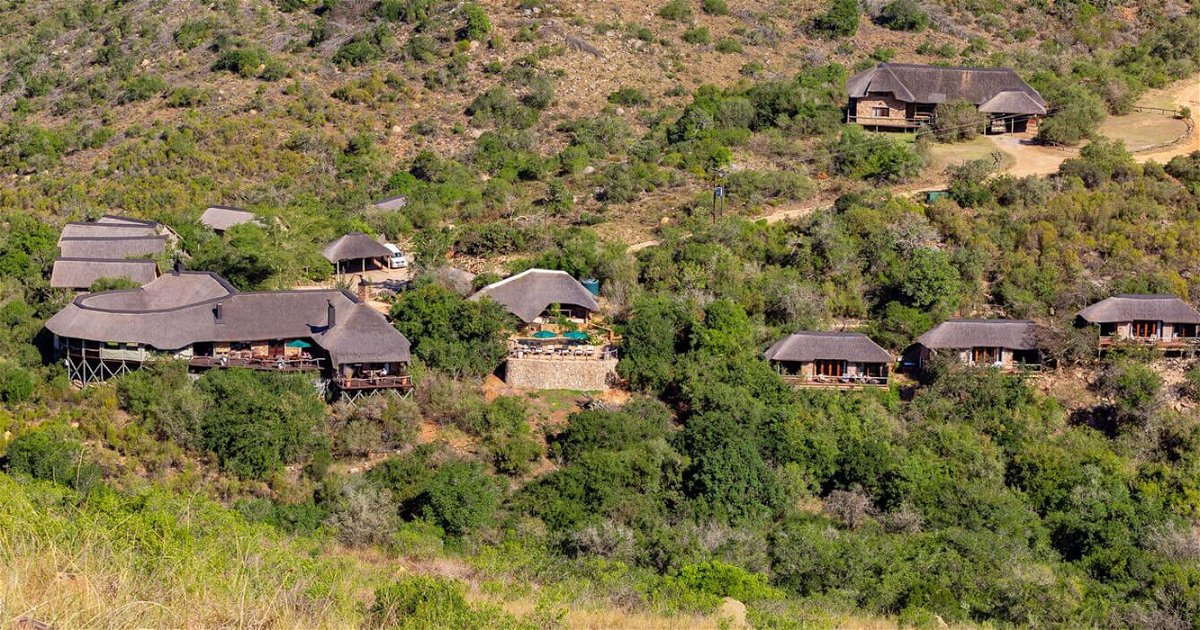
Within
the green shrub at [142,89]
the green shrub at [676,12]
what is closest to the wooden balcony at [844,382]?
the green shrub at [676,12]

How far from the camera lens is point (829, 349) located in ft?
121

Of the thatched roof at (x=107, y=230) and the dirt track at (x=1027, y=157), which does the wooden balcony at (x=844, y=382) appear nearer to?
the dirt track at (x=1027, y=157)

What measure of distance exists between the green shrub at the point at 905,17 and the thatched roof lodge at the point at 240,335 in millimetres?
39936

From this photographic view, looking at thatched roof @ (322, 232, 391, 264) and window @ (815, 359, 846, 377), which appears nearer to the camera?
window @ (815, 359, 846, 377)

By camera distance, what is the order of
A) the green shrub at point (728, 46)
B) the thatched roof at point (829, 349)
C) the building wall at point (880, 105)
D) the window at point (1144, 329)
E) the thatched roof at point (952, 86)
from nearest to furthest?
the thatched roof at point (829, 349)
the window at point (1144, 329)
the thatched roof at point (952, 86)
the building wall at point (880, 105)
the green shrub at point (728, 46)

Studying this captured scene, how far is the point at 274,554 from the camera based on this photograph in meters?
20.8

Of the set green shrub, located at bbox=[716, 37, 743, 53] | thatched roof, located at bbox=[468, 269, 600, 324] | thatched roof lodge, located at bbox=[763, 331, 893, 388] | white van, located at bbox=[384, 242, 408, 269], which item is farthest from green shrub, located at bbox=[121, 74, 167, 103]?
thatched roof lodge, located at bbox=[763, 331, 893, 388]

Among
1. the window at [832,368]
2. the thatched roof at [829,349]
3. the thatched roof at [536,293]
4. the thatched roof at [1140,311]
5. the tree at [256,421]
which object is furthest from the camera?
the thatched roof at [536,293]

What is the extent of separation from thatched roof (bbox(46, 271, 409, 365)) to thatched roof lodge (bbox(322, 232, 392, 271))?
6.18m

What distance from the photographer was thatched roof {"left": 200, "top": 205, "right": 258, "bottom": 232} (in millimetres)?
46812

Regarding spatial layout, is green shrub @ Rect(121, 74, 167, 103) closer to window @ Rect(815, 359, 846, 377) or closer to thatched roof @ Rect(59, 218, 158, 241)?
thatched roof @ Rect(59, 218, 158, 241)

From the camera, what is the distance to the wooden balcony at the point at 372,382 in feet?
114

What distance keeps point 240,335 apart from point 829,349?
1641 centimetres

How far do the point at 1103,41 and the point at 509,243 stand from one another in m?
37.1
